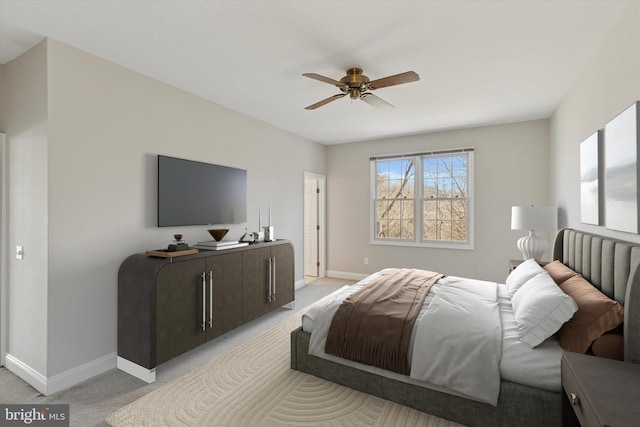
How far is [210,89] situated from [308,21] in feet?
5.33

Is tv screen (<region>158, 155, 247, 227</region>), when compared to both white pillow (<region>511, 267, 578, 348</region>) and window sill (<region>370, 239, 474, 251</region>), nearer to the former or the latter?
window sill (<region>370, 239, 474, 251</region>)

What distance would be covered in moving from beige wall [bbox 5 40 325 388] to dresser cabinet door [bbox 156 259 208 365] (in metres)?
0.55

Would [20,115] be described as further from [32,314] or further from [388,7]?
[388,7]

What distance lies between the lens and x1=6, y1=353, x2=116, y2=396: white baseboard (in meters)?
2.32

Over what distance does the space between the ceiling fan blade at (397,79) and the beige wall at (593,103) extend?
1.27 m

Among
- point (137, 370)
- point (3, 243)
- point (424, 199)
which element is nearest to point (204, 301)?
point (137, 370)

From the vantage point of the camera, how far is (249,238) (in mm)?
3951

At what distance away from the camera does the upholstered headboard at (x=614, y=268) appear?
1514mm

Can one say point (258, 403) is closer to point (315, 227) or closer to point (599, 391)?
point (599, 391)

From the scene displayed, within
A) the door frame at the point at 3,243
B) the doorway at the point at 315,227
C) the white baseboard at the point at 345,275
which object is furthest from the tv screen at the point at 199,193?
the white baseboard at the point at 345,275

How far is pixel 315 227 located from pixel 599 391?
16.7 feet

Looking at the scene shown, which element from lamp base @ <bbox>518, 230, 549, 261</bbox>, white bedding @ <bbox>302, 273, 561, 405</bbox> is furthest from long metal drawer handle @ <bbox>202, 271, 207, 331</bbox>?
lamp base @ <bbox>518, 230, 549, 261</bbox>

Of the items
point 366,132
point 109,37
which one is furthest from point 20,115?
point 366,132

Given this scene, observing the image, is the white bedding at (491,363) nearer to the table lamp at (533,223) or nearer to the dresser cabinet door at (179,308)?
the dresser cabinet door at (179,308)
